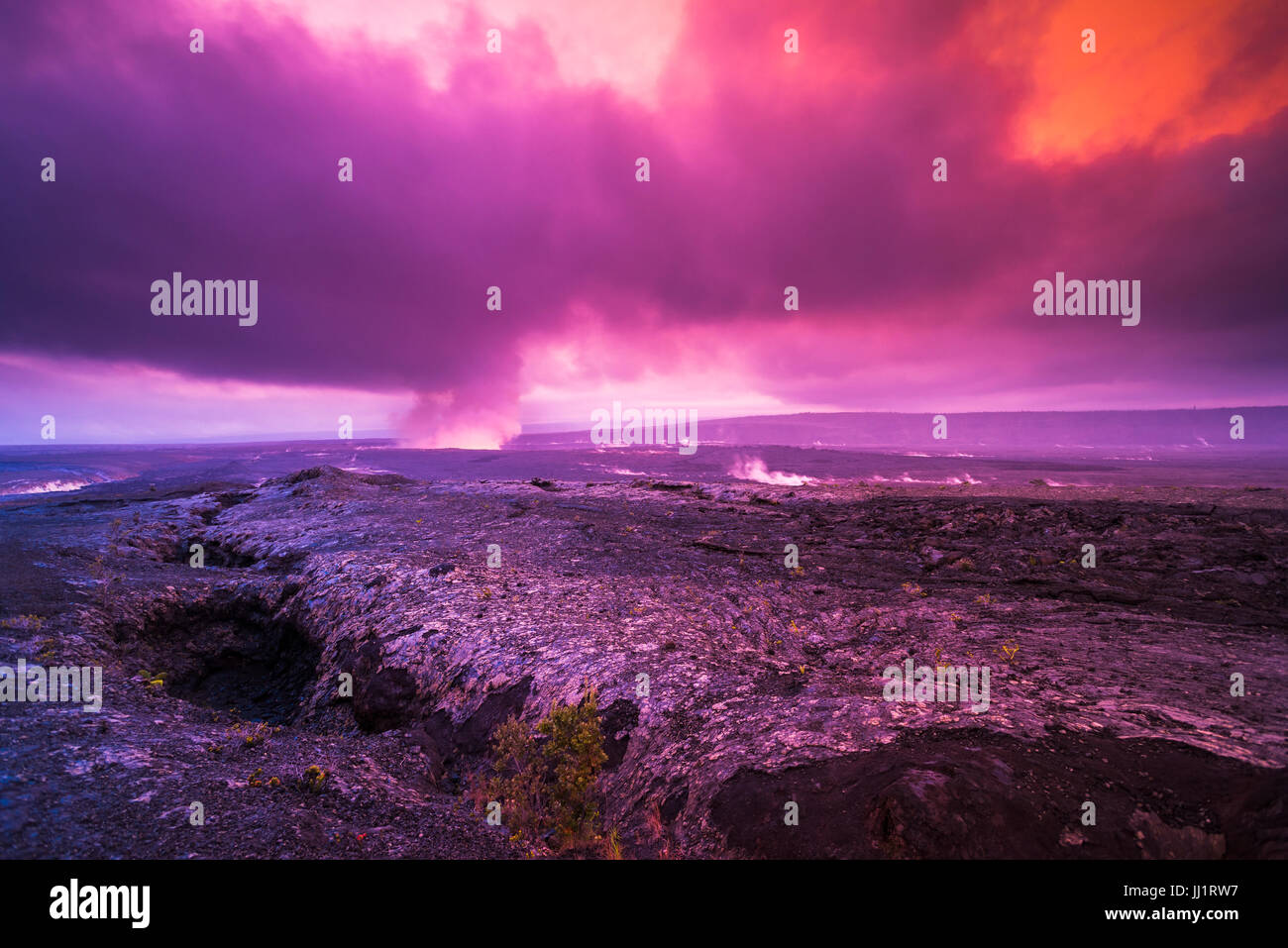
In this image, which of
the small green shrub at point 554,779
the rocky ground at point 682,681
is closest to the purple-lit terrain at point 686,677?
the rocky ground at point 682,681

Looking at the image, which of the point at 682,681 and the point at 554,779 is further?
the point at 682,681

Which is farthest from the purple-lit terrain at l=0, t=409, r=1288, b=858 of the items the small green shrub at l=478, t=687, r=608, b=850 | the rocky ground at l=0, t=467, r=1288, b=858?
the small green shrub at l=478, t=687, r=608, b=850

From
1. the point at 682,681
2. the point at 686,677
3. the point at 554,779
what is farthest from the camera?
the point at 686,677

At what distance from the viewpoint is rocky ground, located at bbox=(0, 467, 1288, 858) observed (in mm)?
5293

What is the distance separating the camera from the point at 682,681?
29.4 ft

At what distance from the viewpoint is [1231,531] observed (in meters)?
16.2

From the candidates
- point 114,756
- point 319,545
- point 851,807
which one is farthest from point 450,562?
point 851,807

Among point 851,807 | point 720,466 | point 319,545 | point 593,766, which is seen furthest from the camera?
point 720,466

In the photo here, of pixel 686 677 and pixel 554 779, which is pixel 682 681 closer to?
pixel 686 677

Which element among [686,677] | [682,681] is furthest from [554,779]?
[686,677]

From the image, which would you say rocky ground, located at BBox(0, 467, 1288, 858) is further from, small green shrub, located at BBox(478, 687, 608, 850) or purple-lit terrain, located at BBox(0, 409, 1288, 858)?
small green shrub, located at BBox(478, 687, 608, 850)

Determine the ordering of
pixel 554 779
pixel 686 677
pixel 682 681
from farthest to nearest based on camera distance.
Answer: pixel 686 677 < pixel 682 681 < pixel 554 779

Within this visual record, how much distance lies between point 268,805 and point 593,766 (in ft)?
12.3
